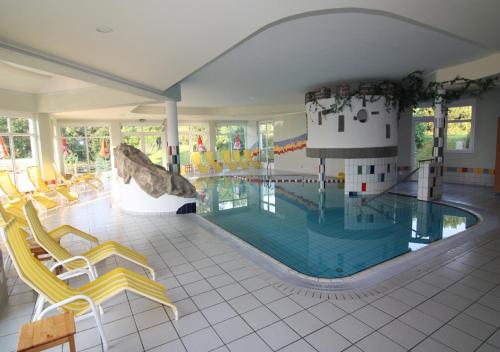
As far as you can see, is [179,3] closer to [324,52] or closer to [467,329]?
[324,52]

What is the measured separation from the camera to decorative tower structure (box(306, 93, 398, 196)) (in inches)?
296

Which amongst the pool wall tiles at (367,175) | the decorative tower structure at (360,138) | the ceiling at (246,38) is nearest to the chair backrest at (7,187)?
the ceiling at (246,38)

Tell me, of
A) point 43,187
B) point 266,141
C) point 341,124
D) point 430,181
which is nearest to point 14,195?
point 43,187

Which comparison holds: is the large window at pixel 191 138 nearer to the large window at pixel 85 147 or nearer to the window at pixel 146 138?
the window at pixel 146 138

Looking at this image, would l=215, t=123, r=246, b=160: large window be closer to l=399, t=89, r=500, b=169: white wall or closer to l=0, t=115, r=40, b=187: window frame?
l=0, t=115, r=40, b=187: window frame

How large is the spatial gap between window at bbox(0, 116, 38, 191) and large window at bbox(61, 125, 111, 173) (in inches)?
152

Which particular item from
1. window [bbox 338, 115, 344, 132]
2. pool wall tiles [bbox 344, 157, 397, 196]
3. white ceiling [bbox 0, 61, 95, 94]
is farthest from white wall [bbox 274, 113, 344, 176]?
white ceiling [bbox 0, 61, 95, 94]

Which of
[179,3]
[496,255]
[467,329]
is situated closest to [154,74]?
[179,3]

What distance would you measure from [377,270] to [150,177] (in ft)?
15.2

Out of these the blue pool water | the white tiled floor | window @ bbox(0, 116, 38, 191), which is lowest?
the blue pool water

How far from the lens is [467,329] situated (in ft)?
7.55

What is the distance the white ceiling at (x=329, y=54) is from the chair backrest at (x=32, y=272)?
3.47 metres

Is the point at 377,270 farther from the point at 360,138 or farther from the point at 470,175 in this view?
the point at 470,175

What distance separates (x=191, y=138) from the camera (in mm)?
16203
